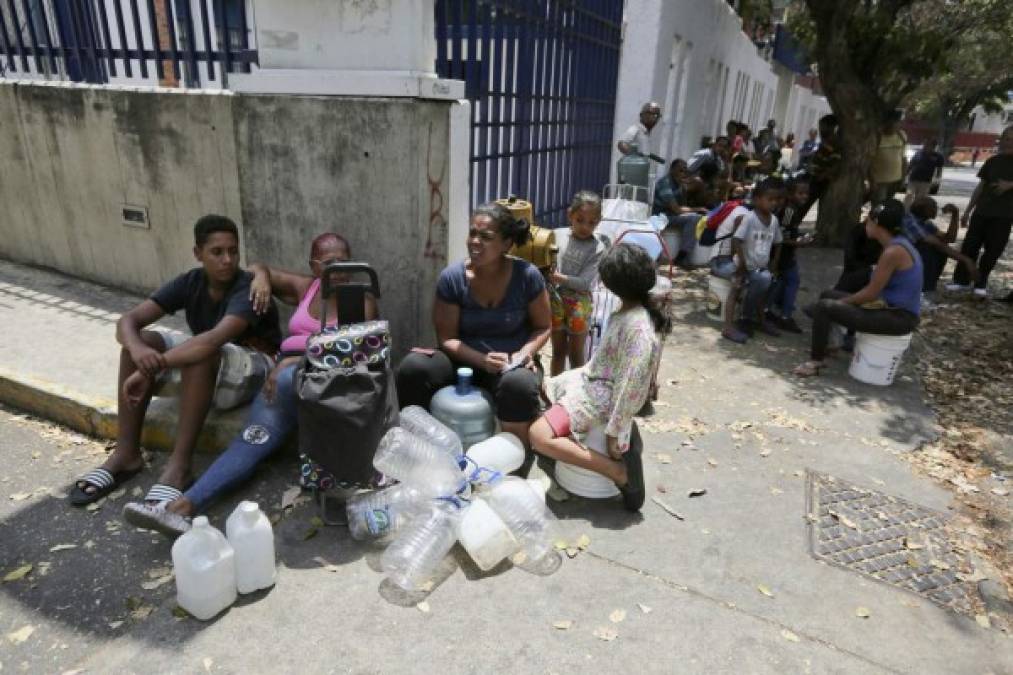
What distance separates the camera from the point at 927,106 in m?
36.5

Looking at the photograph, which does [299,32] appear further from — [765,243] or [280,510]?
[765,243]

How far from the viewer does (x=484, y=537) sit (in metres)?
2.95

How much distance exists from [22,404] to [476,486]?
3.16 m

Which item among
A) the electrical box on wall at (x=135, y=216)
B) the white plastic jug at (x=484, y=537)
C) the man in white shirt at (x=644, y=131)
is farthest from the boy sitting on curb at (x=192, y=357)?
the man in white shirt at (x=644, y=131)

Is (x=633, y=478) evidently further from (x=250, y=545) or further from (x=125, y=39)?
(x=125, y=39)

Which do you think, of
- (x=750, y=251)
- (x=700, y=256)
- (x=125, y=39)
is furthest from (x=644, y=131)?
(x=125, y=39)

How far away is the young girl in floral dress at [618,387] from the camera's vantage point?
3.12m

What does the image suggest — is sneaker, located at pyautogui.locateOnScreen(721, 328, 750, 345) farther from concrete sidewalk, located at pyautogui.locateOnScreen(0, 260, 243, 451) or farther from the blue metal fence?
the blue metal fence

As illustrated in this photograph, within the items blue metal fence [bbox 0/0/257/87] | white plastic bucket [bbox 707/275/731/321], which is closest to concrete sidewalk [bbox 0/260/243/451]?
blue metal fence [bbox 0/0/257/87]

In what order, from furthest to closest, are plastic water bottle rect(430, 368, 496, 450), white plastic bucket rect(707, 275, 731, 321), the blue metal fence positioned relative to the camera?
1. white plastic bucket rect(707, 275, 731, 321)
2. the blue metal fence
3. plastic water bottle rect(430, 368, 496, 450)

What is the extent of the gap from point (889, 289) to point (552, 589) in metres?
3.86

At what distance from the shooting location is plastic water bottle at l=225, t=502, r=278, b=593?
8.91ft

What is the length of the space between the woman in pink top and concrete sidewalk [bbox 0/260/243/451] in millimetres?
477

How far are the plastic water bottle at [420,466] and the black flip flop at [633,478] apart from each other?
2.83 ft
